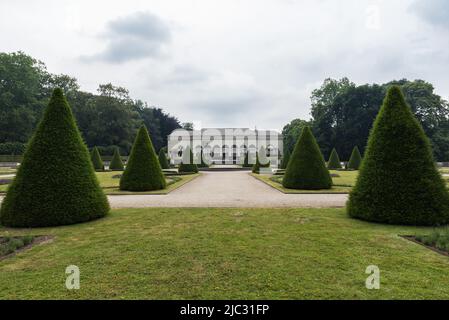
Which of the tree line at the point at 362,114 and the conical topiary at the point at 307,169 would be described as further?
the tree line at the point at 362,114

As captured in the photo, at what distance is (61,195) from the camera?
8.15 m

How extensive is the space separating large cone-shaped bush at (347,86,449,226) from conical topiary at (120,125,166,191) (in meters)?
10.9

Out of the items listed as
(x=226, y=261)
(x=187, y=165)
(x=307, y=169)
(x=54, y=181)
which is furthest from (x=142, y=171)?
(x=187, y=165)

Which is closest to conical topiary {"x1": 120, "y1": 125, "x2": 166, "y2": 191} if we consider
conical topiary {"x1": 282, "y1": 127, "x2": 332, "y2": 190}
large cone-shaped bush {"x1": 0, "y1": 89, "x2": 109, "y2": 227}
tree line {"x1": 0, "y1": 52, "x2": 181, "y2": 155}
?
large cone-shaped bush {"x1": 0, "y1": 89, "x2": 109, "y2": 227}

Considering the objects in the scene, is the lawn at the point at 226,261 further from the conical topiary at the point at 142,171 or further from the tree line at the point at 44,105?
the tree line at the point at 44,105

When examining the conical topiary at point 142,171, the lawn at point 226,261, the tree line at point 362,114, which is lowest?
the lawn at point 226,261

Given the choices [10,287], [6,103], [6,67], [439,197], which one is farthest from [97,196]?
[6,67]

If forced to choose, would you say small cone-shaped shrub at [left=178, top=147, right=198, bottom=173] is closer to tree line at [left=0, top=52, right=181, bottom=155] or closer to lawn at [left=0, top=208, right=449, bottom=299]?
lawn at [left=0, top=208, right=449, bottom=299]

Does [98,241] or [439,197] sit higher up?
[439,197]

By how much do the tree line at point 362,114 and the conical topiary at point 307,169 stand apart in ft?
117

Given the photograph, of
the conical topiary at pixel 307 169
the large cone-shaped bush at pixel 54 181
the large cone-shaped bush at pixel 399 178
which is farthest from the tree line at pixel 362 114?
the large cone-shaped bush at pixel 54 181

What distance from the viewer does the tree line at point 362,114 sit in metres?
49.7
